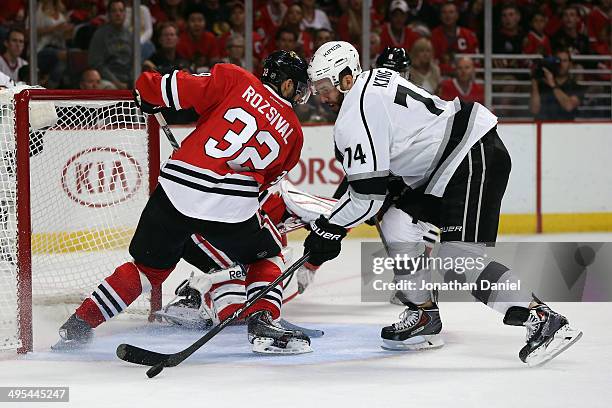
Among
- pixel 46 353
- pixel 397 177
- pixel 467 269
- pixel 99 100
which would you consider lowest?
pixel 46 353

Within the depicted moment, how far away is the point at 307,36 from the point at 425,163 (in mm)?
3613

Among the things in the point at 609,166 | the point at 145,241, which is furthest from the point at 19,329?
the point at 609,166

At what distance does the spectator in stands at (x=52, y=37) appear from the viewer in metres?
6.69

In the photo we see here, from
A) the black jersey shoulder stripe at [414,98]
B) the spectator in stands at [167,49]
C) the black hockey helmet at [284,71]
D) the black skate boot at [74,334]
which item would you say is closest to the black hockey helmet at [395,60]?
the black hockey helmet at [284,71]

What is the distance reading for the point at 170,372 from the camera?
11.6ft

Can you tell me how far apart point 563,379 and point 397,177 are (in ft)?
2.82

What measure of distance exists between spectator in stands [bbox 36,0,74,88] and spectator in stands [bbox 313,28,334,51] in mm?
1423

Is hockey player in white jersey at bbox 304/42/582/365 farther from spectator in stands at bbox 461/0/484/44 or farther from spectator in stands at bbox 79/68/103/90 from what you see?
spectator in stands at bbox 461/0/484/44

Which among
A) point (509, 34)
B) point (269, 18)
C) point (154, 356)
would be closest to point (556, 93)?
point (509, 34)

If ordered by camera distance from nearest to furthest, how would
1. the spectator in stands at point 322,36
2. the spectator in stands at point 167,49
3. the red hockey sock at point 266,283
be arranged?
the red hockey sock at point 266,283, the spectator in stands at point 167,49, the spectator in stands at point 322,36

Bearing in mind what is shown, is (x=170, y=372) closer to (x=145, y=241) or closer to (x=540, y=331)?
(x=145, y=241)

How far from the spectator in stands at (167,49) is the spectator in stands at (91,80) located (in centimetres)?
34

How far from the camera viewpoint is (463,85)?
723 cm

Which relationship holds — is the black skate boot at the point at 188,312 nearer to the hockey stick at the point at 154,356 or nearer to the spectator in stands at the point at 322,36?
the hockey stick at the point at 154,356
